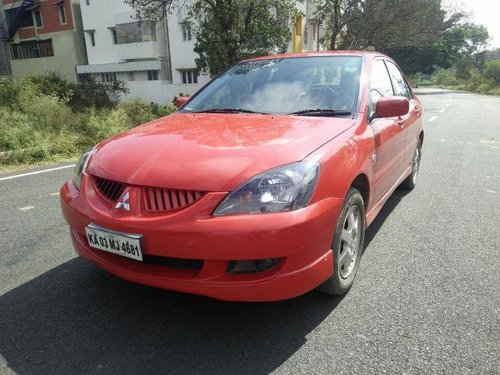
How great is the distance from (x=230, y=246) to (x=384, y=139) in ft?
6.20

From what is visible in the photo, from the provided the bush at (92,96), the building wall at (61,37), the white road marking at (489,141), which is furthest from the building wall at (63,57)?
the white road marking at (489,141)

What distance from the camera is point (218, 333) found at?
2.43m

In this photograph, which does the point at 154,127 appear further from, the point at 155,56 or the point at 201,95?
the point at 155,56

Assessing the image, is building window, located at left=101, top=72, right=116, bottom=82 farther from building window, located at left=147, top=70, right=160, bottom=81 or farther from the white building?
building window, located at left=147, top=70, right=160, bottom=81

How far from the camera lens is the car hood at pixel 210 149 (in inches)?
88.4

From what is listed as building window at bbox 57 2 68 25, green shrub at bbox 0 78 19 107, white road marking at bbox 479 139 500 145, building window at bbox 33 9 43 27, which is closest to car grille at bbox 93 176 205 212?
white road marking at bbox 479 139 500 145

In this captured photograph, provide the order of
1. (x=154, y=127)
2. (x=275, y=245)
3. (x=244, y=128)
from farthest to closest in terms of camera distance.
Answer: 1. (x=154, y=127)
2. (x=244, y=128)
3. (x=275, y=245)

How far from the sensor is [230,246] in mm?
2090

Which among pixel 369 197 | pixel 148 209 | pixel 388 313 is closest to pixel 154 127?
pixel 148 209

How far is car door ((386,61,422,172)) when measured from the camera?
4363 mm

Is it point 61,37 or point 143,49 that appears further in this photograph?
point 61,37

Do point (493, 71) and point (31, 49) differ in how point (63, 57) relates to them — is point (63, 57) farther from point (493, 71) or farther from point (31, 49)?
point (493, 71)

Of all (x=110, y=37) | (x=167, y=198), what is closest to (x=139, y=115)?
(x=167, y=198)

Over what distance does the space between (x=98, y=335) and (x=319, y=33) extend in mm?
39242
